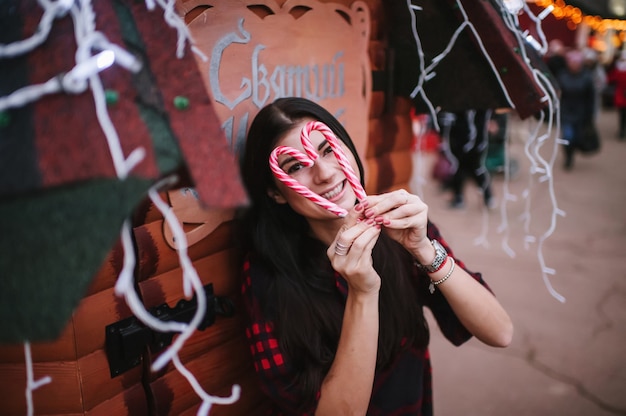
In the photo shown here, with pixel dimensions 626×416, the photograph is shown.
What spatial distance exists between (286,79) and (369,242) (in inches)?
30.2

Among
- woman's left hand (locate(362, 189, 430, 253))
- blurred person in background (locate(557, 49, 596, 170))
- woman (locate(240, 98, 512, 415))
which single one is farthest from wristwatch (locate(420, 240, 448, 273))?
blurred person in background (locate(557, 49, 596, 170))

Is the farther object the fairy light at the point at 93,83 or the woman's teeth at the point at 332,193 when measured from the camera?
the woman's teeth at the point at 332,193

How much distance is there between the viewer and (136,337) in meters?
1.29

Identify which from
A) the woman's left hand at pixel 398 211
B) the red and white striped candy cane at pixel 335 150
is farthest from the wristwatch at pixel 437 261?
the red and white striped candy cane at pixel 335 150

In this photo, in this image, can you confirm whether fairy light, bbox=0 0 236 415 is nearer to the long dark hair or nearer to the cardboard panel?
the cardboard panel

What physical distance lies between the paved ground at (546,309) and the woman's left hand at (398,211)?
596mm

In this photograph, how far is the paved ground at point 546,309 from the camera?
292cm

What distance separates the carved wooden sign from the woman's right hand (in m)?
0.54

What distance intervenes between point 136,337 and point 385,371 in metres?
0.85

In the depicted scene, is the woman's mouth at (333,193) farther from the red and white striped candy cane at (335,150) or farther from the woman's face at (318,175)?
the red and white striped candy cane at (335,150)

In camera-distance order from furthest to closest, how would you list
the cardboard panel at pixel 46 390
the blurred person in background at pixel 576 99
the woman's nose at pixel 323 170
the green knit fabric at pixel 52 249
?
the blurred person in background at pixel 576 99
the woman's nose at pixel 323 170
the cardboard panel at pixel 46 390
the green knit fabric at pixel 52 249

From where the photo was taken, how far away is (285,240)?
156 cm

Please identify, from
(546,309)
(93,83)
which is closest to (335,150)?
(93,83)

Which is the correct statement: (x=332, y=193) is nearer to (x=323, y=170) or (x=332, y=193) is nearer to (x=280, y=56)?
(x=323, y=170)
